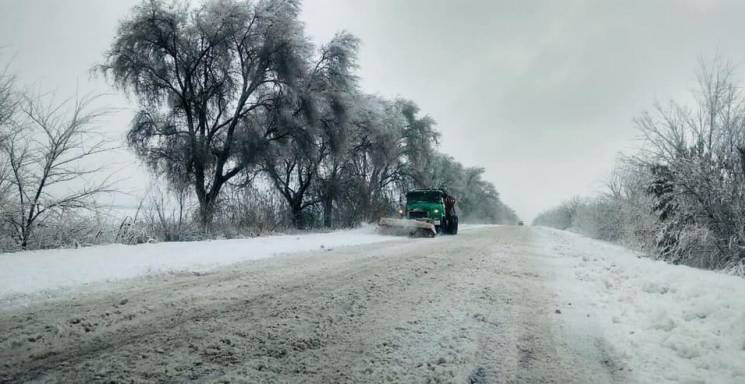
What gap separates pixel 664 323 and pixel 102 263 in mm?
7633

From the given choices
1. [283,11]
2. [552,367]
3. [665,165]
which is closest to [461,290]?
[552,367]

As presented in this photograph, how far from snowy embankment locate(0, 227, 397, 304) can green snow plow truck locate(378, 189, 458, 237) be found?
9.06 metres

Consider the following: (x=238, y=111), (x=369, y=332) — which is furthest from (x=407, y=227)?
(x=369, y=332)

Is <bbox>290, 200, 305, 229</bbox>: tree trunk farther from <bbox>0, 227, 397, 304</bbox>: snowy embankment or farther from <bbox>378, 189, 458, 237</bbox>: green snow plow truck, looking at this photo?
<bbox>0, 227, 397, 304</bbox>: snowy embankment

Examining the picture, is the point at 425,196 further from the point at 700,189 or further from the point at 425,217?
the point at 700,189

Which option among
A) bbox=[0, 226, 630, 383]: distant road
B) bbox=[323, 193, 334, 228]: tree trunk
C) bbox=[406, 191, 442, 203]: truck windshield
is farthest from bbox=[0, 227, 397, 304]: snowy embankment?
bbox=[406, 191, 442, 203]: truck windshield

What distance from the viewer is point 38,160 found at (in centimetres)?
770

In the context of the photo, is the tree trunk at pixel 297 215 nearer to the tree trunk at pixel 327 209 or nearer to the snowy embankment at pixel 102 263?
the tree trunk at pixel 327 209

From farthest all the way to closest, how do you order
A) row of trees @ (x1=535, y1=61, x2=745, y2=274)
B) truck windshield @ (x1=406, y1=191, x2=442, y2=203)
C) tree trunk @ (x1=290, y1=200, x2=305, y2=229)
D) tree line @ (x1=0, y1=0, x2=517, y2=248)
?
truck windshield @ (x1=406, y1=191, x2=442, y2=203) < tree trunk @ (x1=290, y1=200, x2=305, y2=229) < tree line @ (x1=0, y1=0, x2=517, y2=248) < row of trees @ (x1=535, y1=61, x2=745, y2=274)

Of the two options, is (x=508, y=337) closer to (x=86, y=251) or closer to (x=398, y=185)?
(x=86, y=251)

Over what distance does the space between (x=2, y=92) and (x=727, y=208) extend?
15944 mm

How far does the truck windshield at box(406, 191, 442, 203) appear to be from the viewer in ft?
66.2

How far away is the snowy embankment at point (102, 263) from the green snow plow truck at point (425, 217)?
29.7ft

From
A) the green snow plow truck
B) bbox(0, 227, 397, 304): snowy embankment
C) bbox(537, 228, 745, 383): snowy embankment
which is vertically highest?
the green snow plow truck
